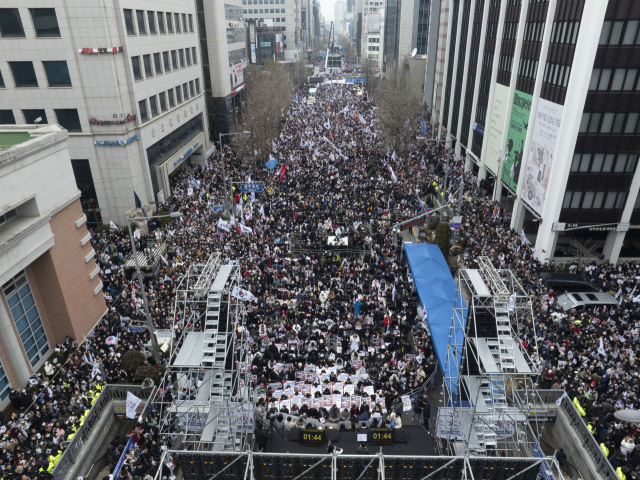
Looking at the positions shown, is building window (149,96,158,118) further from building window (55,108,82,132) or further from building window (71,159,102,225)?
building window (71,159,102,225)

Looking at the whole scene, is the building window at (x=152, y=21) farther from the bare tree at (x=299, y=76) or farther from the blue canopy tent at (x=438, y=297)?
the bare tree at (x=299, y=76)

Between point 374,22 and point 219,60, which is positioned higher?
point 374,22

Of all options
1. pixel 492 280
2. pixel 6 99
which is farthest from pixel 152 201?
pixel 492 280

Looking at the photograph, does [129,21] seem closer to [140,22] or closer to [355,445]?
[140,22]

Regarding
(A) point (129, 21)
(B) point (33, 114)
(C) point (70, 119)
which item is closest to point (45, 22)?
(A) point (129, 21)

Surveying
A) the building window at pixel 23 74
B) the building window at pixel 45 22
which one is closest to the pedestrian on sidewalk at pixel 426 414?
the building window at pixel 45 22

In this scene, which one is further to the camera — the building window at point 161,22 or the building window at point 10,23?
the building window at point 161,22
